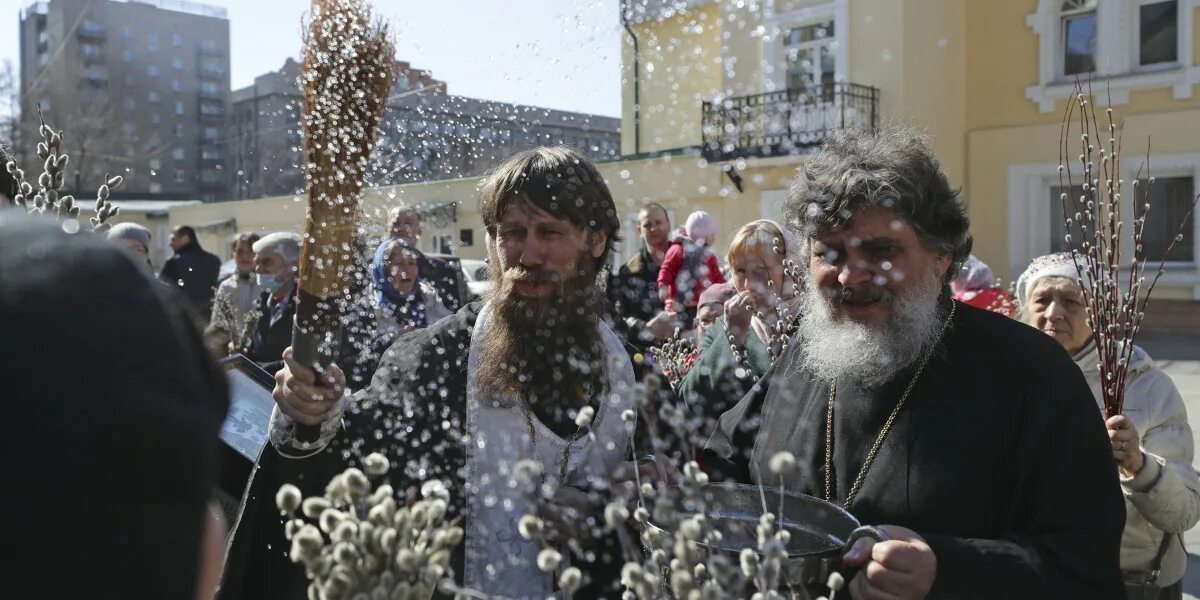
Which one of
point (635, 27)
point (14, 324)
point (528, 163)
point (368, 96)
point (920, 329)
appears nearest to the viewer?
point (14, 324)

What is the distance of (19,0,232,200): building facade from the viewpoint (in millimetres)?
26531

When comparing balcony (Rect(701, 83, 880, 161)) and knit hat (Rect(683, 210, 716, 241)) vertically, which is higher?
balcony (Rect(701, 83, 880, 161))

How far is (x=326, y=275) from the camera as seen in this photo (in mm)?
1439

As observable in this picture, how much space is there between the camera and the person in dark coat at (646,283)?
189 inches

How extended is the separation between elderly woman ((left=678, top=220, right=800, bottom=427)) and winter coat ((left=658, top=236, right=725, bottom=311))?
1.28 metres

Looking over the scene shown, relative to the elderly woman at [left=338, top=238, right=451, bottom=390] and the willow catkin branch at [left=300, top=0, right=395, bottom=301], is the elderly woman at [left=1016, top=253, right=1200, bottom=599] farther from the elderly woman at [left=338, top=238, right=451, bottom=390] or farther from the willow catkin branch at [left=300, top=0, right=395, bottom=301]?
the elderly woman at [left=338, top=238, right=451, bottom=390]

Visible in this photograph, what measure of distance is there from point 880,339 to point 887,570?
1.99 feet

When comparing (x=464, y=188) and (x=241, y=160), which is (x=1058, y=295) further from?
(x=241, y=160)

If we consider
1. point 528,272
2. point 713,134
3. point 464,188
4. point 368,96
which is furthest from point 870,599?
point 713,134

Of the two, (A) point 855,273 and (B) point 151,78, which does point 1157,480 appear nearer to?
(A) point 855,273

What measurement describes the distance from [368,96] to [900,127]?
1350 millimetres

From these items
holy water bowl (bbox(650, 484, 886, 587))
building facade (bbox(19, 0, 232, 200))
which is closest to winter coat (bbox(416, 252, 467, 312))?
holy water bowl (bbox(650, 484, 886, 587))

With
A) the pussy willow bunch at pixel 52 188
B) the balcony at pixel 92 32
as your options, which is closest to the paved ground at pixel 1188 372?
the pussy willow bunch at pixel 52 188

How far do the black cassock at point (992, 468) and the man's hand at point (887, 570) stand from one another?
92 millimetres
